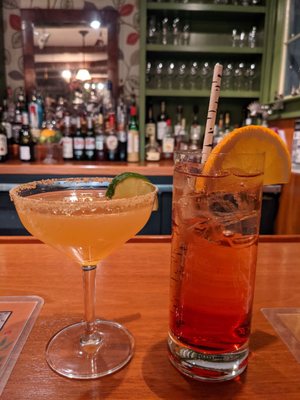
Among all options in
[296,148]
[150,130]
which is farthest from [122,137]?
[296,148]

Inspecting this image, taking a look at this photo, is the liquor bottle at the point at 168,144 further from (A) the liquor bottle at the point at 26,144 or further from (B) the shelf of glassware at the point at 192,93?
(A) the liquor bottle at the point at 26,144

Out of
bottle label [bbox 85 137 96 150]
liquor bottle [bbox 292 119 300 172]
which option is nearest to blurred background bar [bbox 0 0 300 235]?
bottle label [bbox 85 137 96 150]

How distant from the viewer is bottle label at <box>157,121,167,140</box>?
2693mm

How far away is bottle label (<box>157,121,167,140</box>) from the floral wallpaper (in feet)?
1.30

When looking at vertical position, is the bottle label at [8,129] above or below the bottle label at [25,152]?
above

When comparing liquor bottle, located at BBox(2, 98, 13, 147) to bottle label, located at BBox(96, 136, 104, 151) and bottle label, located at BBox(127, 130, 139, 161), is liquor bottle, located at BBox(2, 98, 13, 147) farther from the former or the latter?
bottle label, located at BBox(127, 130, 139, 161)

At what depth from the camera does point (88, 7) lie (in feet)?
8.85

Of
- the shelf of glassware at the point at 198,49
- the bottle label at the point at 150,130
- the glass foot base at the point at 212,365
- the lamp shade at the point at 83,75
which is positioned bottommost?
the glass foot base at the point at 212,365

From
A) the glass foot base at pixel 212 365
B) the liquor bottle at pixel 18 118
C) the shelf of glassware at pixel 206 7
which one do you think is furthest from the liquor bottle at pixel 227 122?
the glass foot base at pixel 212 365

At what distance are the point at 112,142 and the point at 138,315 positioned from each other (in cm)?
210

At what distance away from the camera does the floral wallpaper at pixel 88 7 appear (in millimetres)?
2686

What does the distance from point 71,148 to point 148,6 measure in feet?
3.61

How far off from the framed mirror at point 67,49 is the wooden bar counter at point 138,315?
223 cm

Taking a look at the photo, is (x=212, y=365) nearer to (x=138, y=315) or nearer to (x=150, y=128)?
(x=138, y=315)
